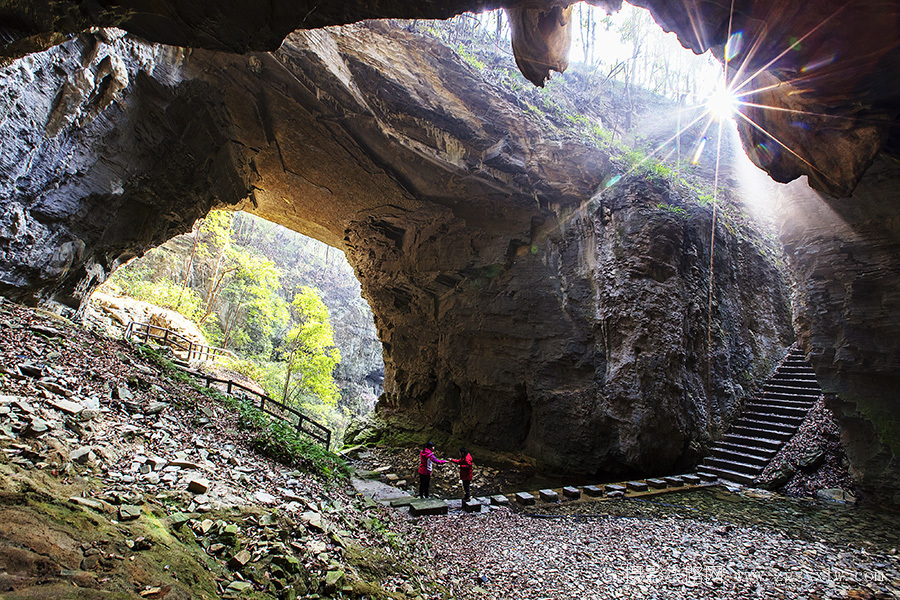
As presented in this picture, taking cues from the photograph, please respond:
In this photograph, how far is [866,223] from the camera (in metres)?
6.43

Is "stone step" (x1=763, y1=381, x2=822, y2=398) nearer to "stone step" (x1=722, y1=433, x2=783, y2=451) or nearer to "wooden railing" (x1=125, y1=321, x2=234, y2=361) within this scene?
"stone step" (x1=722, y1=433, x2=783, y2=451)

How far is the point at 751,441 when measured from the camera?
33.7 ft

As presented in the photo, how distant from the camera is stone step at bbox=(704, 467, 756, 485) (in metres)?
9.05

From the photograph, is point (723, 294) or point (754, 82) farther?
point (723, 294)

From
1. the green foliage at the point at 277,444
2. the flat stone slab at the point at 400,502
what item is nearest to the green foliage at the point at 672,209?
the flat stone slab at the point at 400,502

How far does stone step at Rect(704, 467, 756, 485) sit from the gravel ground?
3493 mm

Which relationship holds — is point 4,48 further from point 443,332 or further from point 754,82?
point 443,332

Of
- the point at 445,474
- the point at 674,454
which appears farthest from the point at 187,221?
the point at 674,454

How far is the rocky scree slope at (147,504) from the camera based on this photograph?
2.48 metres

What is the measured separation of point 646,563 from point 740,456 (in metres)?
6.69

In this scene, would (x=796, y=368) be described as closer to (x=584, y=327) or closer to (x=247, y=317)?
(x=584, y=327)

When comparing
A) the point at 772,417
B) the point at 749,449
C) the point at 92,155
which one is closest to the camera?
the point at 92,155

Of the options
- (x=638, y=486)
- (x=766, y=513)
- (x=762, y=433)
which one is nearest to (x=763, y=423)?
(x=762, y=433)

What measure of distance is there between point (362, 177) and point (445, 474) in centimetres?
930
